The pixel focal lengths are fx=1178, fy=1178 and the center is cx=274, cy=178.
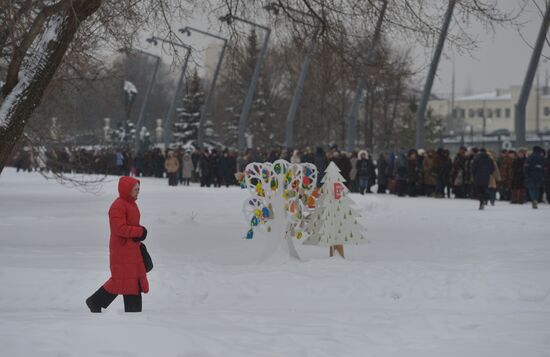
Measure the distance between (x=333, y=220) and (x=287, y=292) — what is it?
9.57 feet

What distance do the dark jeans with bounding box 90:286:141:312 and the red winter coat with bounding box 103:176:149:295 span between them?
0.07 m

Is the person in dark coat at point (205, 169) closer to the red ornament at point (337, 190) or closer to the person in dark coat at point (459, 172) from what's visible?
the person in dark coat at point (459, 172)

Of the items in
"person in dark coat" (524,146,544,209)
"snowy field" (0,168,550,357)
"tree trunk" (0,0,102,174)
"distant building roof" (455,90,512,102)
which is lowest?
"snowy field" (0,168,550,357)

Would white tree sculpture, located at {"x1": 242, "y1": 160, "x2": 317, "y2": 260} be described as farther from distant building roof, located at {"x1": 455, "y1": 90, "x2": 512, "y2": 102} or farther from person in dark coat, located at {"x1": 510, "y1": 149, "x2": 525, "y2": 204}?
distant building roof, located at {"x1": 455, "y1": 90, "x2": 512, "y2": 102}

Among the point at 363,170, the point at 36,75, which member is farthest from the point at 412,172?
the point at 36,75

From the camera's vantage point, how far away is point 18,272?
14.5 m

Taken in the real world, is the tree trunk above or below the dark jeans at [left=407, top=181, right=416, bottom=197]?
above

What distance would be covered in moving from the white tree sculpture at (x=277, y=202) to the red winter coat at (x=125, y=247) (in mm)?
5537

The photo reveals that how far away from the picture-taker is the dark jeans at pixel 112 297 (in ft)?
35.7

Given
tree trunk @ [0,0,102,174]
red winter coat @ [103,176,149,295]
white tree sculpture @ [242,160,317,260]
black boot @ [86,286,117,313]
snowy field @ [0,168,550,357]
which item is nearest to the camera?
snowy field @ [0,168,550,357]

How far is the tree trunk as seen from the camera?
13242 mm

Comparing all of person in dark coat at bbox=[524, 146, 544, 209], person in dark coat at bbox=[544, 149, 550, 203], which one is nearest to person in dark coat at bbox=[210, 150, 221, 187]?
person in dark coat at bbox=[544, 149, 550, 203]

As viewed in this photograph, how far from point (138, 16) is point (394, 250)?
17.9 ft

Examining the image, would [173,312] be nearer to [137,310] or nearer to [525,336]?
[137,310]
